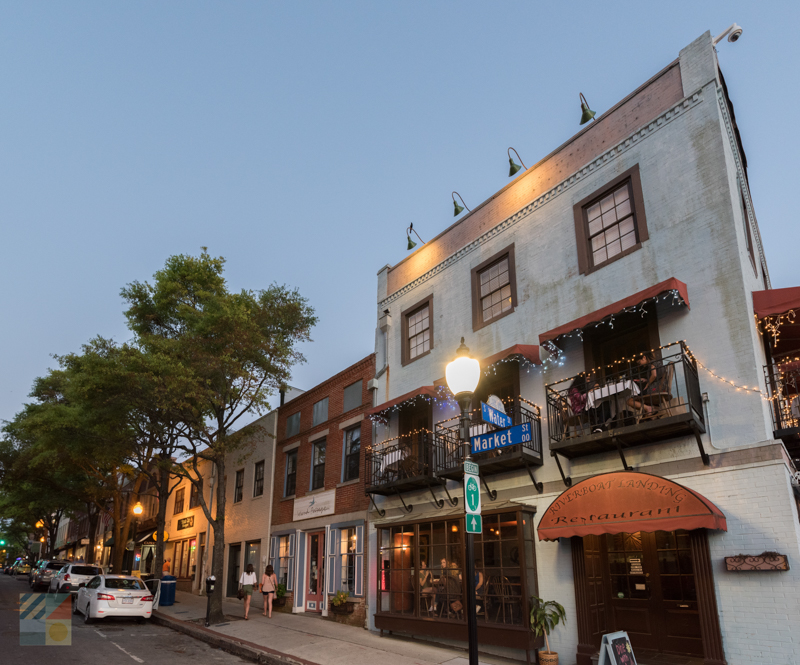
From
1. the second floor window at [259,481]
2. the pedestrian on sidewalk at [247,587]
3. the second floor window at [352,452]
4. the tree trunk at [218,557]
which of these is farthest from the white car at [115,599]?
the second floor window at [352,452]

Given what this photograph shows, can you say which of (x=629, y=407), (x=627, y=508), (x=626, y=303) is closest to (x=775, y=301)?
(x=626, y=303)

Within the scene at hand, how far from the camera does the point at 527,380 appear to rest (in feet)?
43.5

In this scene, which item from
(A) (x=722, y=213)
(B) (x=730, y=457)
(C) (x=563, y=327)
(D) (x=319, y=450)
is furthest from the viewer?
(D) (x=319, y=450)

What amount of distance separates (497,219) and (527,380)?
189 inches

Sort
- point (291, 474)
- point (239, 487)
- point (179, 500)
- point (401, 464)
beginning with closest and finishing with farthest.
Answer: point (401, 464)
point (291, 474)
point (239, 487)
point (179, 500)

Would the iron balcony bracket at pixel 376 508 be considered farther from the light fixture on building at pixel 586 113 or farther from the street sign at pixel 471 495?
the light fixture on building at pixel 586 113

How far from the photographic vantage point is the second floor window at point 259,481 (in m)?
24.3

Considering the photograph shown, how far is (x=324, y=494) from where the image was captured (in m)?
19.7

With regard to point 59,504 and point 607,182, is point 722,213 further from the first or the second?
point 59,504

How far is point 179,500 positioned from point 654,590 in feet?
94.9

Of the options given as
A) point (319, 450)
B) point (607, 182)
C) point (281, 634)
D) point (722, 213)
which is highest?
point (607, 182)

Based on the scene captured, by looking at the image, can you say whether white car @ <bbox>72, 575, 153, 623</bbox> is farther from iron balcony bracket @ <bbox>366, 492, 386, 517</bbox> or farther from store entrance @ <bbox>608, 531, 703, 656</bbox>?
store entrance @ <bbox>608, 531, 703, 656</bbox>

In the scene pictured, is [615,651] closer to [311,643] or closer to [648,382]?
[648,382]

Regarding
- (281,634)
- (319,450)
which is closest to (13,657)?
(281,634)
